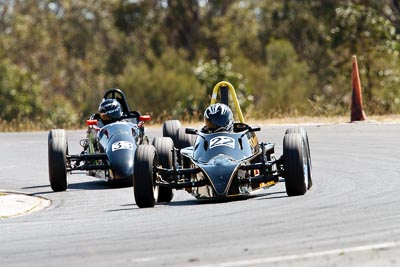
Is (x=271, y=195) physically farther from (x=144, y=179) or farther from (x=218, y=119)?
(x=144, y=179)

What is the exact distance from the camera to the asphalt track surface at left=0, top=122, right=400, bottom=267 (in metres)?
9.53

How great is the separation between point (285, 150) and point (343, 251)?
492 centimetres

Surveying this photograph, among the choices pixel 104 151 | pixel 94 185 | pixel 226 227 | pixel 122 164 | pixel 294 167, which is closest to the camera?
pixel 226 227

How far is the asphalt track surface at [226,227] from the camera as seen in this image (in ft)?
31.3

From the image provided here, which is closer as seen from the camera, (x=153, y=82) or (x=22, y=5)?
(x=153, y=82)

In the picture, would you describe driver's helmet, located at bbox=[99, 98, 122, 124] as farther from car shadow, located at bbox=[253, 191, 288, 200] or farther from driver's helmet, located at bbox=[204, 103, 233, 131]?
car shadow, located at bbox=[253, 191, 288, 200]

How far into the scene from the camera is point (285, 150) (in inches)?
561

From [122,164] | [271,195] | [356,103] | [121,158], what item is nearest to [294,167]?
[271,195]

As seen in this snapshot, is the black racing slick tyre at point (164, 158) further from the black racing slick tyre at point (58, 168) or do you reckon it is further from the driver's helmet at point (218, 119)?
the black racing slick tyre at point (58, 168)

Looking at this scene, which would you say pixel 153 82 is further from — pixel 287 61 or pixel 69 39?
pixel 69 39

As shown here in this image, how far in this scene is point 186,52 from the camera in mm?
60344

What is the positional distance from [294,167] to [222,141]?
1.25m

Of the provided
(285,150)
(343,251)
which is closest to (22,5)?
(285,150)

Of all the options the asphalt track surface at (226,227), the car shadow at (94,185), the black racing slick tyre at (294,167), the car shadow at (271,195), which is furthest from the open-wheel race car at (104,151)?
the black racing slick tyre at (294,167)
